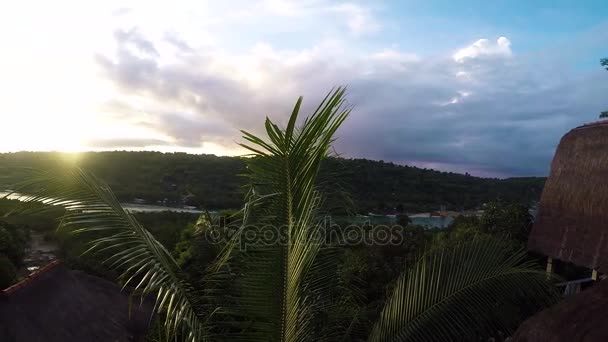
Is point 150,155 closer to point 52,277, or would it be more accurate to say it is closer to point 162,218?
point 162,218

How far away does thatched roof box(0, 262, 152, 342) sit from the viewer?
768cm

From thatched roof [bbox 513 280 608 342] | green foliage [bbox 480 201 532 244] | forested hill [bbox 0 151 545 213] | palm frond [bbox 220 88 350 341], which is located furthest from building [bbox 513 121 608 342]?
forested hill [bbox 0 151 545 213]

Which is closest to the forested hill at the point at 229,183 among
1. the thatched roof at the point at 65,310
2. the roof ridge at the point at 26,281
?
the thatched roof at the point at 65,310

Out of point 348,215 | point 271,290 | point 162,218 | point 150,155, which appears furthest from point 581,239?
point 150,155

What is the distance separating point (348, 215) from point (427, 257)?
110cm

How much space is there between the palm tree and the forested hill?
1567 centimetres

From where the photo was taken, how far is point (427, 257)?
13.2ft

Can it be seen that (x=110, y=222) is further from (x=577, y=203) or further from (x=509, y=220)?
(x=509, y=220)

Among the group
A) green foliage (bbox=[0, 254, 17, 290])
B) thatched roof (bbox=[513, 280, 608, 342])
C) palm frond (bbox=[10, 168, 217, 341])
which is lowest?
green foliage (bbox=[0, 254, 17, 290])

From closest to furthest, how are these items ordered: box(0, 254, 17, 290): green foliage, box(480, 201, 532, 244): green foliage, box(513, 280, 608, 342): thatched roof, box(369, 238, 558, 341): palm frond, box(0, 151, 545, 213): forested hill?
box(369, 238, 558, 341): palm frond < box(513, 280, 608, 342): thatched roof < box(480, 201, 532, 244): green foliage < box(0, 254, 17, 290): green foliage < box(0, 151, 545, 213): forested hill

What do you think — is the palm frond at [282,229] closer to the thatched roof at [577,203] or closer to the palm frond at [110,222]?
the palm frond at [110,222]

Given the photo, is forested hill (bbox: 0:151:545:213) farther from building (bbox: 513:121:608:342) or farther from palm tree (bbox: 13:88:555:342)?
palm tree (bbox: 13:88:555:342)

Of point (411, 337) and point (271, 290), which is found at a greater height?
point (271, 290)

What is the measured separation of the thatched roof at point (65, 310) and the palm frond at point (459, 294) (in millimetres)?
5395
